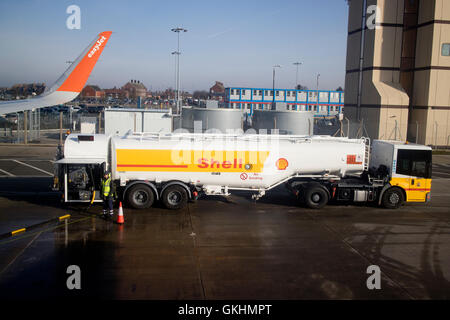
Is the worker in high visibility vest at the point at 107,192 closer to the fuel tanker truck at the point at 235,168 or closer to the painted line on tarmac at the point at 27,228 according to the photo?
the fuel tanker truck at the point at 235,168

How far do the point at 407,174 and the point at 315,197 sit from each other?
391 centimetres

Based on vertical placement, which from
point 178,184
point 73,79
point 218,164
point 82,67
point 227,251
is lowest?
point 227,251

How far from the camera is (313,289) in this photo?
8.77 metres

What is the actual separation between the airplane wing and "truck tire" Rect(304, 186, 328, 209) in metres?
10.1

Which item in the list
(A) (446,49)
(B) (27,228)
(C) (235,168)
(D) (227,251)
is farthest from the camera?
(A) (446,49)

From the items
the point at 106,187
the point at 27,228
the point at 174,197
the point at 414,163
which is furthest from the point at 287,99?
the point at 27,228

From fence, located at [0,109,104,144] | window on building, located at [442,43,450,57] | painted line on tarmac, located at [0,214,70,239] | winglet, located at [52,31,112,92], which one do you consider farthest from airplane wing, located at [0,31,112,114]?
window on building, located at [442,43,450,57]

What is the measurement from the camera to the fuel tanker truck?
15.0 m

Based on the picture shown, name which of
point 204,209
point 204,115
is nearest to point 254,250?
point 204,209

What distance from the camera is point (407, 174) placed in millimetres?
16062

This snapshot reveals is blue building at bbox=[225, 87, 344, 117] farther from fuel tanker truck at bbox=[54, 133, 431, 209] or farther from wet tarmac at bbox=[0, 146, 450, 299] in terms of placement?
wet tarmac at bbox=[0, 146, 450, 299]

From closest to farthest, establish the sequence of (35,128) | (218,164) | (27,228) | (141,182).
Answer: (27,228) → (141,182) → (218,164) → (35,128)

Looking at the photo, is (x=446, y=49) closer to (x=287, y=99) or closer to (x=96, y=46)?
(x=96, y=46)

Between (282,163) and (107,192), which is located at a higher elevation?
(282,163)
